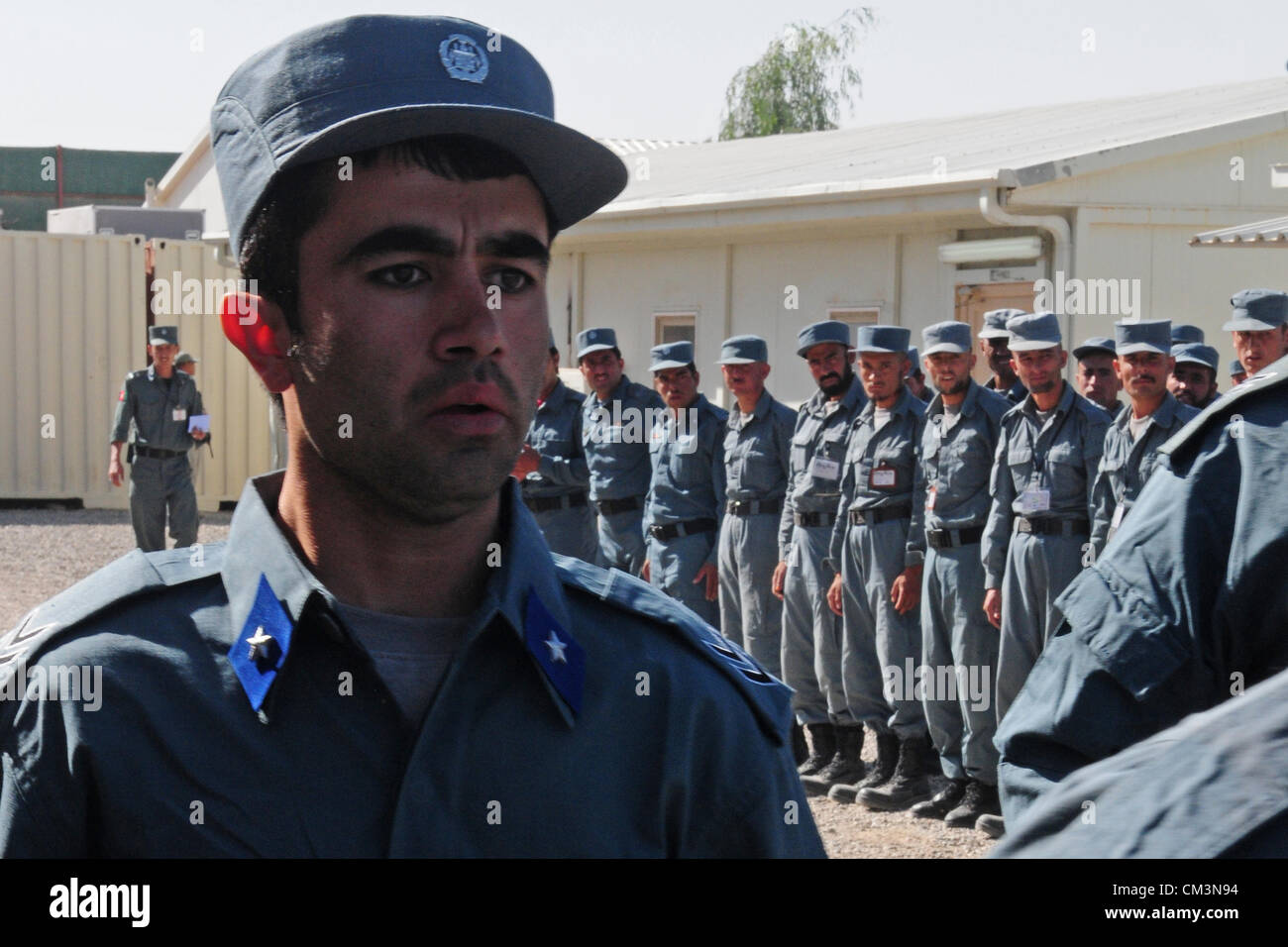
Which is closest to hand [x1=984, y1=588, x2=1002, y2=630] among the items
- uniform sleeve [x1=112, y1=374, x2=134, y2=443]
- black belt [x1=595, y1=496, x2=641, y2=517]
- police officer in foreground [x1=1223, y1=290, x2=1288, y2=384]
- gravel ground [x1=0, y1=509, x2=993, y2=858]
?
gravel ground [x1=0, y1=509, x2=993, y2=858]

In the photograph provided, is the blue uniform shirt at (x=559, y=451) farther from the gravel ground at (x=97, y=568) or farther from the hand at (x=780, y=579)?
the gravel ground at (x=97, y=568)

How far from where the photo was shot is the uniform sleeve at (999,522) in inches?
296

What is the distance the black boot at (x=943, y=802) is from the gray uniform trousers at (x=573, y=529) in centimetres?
319

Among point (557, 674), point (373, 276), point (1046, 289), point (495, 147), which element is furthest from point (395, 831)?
point (1046, 289)

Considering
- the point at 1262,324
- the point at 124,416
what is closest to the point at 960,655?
the point at 1262,324

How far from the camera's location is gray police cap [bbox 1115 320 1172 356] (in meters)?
7.29

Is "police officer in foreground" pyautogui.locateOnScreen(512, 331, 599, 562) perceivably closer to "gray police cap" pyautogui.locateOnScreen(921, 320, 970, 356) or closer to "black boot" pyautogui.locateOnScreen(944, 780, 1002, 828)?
"gray police cap" pyautogui.locateOnScreen(921, 320, 970, 356)

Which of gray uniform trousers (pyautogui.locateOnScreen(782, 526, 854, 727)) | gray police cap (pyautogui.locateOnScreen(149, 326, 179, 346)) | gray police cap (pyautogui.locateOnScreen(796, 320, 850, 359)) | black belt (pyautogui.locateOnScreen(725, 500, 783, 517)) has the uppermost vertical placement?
gray police cap (pyautogui.locateOnScreen(149, 326, 179, 346))

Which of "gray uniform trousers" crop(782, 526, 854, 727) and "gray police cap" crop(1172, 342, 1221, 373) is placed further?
"gray uniform trousers" crop(782, 526, 854, 727)

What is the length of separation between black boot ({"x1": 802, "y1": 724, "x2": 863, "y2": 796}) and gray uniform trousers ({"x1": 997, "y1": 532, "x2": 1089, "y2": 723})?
1.22 metres

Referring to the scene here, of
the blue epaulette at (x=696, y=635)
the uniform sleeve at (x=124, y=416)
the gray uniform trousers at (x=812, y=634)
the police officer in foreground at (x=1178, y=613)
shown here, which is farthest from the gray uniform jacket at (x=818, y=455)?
the uniform sleeve at (x=124, y=416)
